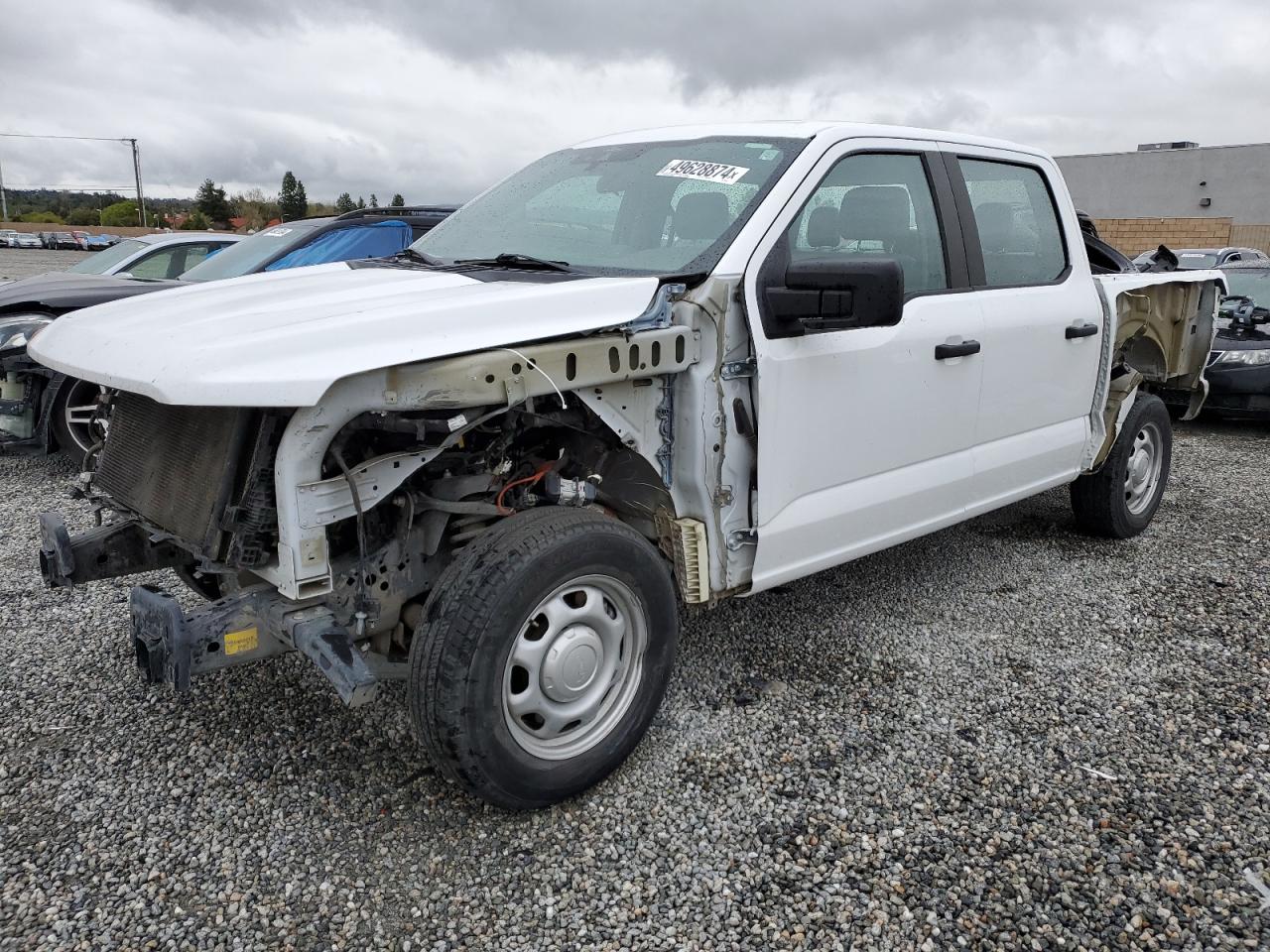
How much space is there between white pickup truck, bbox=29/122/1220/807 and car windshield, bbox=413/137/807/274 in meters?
0.01

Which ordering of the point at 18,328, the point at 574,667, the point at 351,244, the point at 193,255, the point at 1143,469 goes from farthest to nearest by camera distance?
1. the point at 193,255
2. the point at 351,244
3. the point at 18,328
4. the point at 1143,469
5. the point at 574,667

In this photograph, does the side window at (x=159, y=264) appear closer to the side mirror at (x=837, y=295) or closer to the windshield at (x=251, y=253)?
the windshield at (x=251, y=253)

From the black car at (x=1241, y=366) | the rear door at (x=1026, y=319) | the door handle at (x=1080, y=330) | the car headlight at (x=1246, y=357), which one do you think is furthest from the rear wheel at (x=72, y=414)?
the car headlight at (x=1246, y=357)

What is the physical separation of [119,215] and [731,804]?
8642cm

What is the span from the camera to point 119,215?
75312 mm

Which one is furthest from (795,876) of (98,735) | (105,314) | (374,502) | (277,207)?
(277,207)

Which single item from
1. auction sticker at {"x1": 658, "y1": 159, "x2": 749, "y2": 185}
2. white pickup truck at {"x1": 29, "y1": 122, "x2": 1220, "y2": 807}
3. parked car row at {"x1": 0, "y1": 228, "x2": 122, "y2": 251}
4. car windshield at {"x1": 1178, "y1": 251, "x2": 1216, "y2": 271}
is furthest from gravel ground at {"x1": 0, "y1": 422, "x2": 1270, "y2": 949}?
parked car row at {"x1": 0, "y1": 228, "x2": 122, "y2": 251}

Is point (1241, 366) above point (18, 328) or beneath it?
beneath

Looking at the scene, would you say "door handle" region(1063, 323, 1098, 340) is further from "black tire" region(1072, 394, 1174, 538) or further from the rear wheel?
the rear wheel

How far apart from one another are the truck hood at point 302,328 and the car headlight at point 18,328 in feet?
11.2

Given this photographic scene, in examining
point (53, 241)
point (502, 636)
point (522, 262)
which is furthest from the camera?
point (53, 241)

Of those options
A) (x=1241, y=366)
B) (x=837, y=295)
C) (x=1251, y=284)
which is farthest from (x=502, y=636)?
(x=1251, y=284)

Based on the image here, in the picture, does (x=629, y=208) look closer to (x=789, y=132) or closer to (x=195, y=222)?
(x=789, y=132)

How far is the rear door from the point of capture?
A: 388 centimetres
